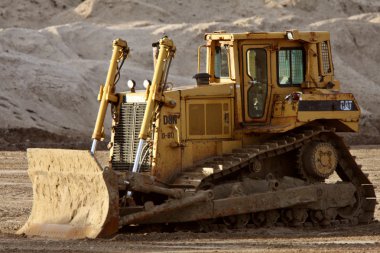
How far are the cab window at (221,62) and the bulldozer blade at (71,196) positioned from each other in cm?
327

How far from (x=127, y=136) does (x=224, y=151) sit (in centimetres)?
158

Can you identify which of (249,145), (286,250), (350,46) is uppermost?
(350,46)

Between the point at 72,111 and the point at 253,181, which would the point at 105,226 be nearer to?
the point at 253,181

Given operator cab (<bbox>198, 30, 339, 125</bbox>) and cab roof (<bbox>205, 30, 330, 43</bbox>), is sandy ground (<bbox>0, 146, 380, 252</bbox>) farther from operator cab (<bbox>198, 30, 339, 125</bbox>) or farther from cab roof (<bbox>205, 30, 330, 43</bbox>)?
cab roof (<bbox>205, 30, 330, 43</bbox>)

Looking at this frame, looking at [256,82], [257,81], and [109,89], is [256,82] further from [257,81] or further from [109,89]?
[109,89]

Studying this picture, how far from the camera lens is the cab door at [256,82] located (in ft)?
67.5

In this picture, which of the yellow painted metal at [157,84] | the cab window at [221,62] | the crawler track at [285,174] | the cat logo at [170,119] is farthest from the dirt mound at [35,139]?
the yellow painted metal at [157,84]

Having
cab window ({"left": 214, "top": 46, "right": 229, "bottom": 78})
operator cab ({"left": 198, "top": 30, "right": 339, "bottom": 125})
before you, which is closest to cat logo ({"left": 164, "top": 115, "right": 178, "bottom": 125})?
operator cab ({"left": 198, "top": 30, "right": 339, "bottom": 125})

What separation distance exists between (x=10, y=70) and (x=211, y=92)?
107ft

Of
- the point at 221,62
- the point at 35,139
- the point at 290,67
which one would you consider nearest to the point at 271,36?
the point at 290,67

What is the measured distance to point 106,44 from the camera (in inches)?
2375

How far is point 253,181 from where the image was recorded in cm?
2002

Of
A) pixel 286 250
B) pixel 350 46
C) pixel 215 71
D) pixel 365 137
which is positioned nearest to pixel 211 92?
pixel 215 71

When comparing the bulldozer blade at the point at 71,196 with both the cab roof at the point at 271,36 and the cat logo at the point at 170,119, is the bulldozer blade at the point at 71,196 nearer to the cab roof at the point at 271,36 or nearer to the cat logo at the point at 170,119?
the cat logo at the point at 170,119
